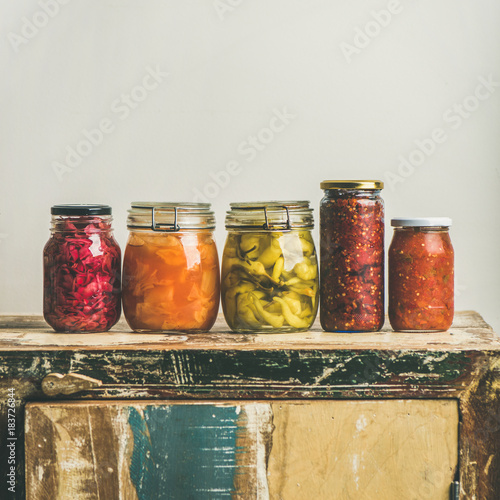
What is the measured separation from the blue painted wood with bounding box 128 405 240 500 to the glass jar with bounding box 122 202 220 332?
0.19m

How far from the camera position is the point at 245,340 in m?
0.98

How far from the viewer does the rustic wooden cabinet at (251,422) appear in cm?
90

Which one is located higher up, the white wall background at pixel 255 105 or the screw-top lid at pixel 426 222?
the white wall background at pixel 255 105

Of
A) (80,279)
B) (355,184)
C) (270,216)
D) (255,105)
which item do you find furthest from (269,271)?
(255,105)

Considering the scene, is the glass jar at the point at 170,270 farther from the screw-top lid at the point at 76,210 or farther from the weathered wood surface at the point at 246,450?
the weathered wood surface at the point at 246,450

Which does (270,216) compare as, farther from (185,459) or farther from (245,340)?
(185,459)

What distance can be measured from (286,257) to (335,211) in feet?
0.39

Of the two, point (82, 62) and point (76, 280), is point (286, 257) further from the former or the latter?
point (82, 62)

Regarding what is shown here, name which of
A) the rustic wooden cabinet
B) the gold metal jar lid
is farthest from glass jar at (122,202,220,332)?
the gold metal jar lid

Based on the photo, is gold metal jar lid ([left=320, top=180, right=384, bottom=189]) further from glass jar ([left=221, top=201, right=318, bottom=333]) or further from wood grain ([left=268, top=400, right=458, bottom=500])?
wood grain ([left=268, top=400, right=458, bottom=500])

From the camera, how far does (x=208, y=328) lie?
1.06 m

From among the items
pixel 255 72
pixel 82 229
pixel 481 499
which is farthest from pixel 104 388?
pixel 255 72

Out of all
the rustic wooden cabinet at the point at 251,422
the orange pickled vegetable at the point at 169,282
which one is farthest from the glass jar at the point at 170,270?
the rustic wooden cabinet at the point at 251,422

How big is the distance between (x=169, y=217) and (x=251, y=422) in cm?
38
